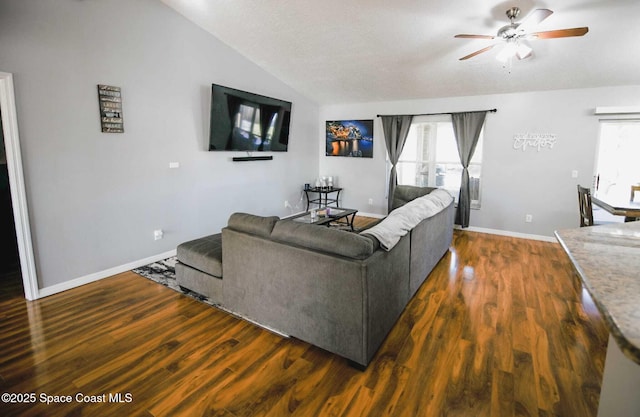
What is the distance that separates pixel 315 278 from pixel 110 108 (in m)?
3.07

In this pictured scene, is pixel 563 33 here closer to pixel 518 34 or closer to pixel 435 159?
pixel 518 34

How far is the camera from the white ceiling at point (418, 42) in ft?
10.7

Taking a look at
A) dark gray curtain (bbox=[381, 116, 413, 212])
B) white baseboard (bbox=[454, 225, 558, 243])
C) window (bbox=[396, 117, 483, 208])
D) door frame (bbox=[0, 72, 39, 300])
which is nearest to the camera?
door frame (bbox=[0, 72, 39, 300])

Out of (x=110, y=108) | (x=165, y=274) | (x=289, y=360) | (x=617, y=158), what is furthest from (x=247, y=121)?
(x=617, y=158)

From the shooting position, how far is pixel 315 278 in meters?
2.27

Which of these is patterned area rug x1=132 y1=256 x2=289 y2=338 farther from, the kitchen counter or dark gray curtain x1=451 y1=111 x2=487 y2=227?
dark gray curtain x1=451 y1=111 x2=487 y2=227

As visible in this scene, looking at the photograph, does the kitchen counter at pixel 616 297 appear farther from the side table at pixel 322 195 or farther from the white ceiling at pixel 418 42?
the side table at pixel 322 195

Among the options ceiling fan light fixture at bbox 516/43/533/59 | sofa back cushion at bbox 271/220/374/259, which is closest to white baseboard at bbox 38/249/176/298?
sofa back cushion at bbox 271/220/374/259

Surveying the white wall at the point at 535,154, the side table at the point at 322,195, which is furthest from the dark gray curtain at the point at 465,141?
the side table at the point at 322,195

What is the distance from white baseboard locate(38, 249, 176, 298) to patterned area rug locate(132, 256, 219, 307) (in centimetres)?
7

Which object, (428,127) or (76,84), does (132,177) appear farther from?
(428,127)

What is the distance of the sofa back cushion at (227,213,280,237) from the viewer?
258cm

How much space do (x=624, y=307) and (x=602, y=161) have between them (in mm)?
5422

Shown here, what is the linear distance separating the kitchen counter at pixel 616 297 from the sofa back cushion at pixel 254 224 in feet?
6.08
